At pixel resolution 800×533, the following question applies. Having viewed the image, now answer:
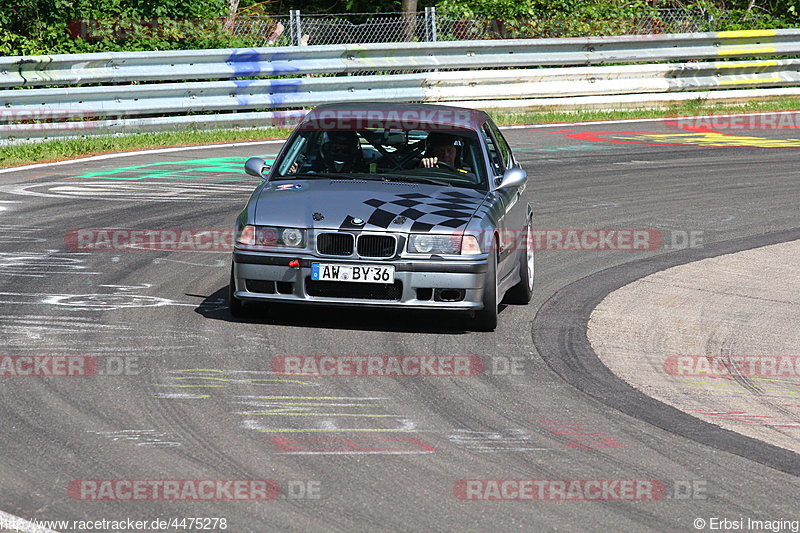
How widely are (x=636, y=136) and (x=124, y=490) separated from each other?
15.8 m

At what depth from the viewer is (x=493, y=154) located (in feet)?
30.9

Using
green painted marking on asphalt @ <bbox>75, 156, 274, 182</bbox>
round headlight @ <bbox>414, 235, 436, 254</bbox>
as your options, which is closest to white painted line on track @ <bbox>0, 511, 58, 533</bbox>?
round headlight @ <bbox>414, 235, 436, 254</bbox>

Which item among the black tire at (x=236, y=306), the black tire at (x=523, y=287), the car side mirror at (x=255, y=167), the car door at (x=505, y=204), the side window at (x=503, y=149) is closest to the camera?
the black tire at (x=236, y=306)

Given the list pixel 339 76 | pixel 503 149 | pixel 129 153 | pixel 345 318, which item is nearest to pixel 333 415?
pixel 345 318

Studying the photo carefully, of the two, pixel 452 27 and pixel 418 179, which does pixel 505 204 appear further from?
pixel 452 27

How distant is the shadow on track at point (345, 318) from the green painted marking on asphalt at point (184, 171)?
248 inches

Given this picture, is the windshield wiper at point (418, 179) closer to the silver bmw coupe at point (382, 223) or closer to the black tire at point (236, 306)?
the silver bmw coupe at point (382, 223)

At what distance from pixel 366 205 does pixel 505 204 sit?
1.23 m

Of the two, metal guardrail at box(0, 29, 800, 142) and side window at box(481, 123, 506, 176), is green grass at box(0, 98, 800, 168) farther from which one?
side window at box(481, 123, 506, 176)

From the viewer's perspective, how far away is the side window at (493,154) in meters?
9.26

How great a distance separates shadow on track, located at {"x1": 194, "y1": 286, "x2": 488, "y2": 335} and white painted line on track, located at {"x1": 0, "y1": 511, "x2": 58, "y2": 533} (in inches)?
135

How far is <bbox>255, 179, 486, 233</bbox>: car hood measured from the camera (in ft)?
26.2

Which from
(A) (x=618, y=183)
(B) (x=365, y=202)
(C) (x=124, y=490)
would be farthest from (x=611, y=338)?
(A) (x=618, y=183)

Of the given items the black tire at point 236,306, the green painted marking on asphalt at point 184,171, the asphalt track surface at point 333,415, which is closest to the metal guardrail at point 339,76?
the green painted marking on asphalt at point 184,171
